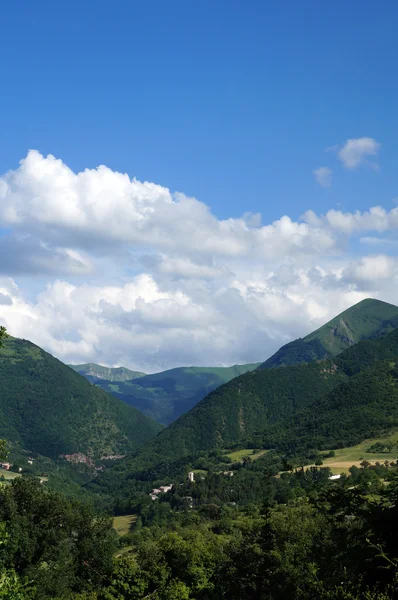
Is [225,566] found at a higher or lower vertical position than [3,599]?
lower

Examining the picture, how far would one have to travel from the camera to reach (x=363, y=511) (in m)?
41.9

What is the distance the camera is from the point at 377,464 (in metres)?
183

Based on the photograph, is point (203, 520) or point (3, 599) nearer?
point (3, 599)

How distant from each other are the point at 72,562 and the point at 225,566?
22.0m

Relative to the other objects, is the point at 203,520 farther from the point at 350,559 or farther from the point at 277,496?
the point at 350,559

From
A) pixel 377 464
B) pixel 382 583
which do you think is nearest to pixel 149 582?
pixel 382 583

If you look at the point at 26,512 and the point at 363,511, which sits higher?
the point at 363,511

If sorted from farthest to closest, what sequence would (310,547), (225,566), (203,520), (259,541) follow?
(203,520) → (225,566) → (259,541) → (310,547)

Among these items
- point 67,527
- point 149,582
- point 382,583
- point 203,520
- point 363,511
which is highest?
point 363,511

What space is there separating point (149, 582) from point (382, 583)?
46813 millimetres

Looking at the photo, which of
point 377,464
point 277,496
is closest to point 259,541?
point 277,496

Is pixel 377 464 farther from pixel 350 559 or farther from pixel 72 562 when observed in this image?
pixel 350 559

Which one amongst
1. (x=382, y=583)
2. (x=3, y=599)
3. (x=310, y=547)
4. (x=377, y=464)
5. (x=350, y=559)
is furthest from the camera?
(x=377, y=464)

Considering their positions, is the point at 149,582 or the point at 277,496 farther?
the point at 277,496
